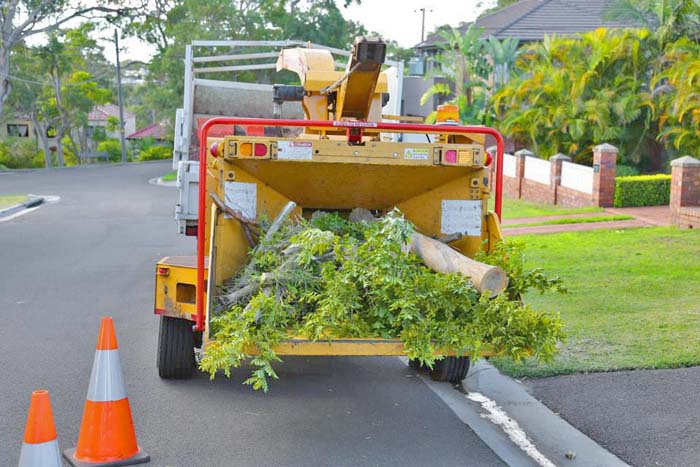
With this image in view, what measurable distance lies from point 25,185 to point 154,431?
3114cm

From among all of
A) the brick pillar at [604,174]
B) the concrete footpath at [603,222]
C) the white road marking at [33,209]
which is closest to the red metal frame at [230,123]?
the concrete footpath at [603,222]

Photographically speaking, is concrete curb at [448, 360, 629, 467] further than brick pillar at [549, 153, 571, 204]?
No

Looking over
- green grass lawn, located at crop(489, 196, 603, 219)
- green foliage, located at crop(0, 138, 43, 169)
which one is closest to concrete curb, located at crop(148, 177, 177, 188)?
green grass lawn, located at crop(489, 196, 603, 219)

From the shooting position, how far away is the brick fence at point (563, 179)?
20047mm

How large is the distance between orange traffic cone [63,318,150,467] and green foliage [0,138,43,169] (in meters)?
54.5

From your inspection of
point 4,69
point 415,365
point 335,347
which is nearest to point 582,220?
point 415,365

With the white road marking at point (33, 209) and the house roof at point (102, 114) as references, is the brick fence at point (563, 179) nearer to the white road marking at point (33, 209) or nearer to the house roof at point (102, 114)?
the white road marking at point (33, 209)

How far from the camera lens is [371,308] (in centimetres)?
612

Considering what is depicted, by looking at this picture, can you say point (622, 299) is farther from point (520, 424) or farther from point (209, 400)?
point (209, 400)

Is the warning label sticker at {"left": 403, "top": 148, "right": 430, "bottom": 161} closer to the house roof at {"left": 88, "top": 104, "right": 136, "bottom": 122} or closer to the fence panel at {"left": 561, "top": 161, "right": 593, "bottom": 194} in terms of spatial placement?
the fence panel at {"left": 561, "top": 161, "right": 593, "bottom": 194}

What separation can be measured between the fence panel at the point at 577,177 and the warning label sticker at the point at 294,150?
15.2 m

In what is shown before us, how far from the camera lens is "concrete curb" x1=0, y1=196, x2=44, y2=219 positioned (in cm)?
2351

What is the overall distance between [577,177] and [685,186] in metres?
5.26

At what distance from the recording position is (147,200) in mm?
28500
